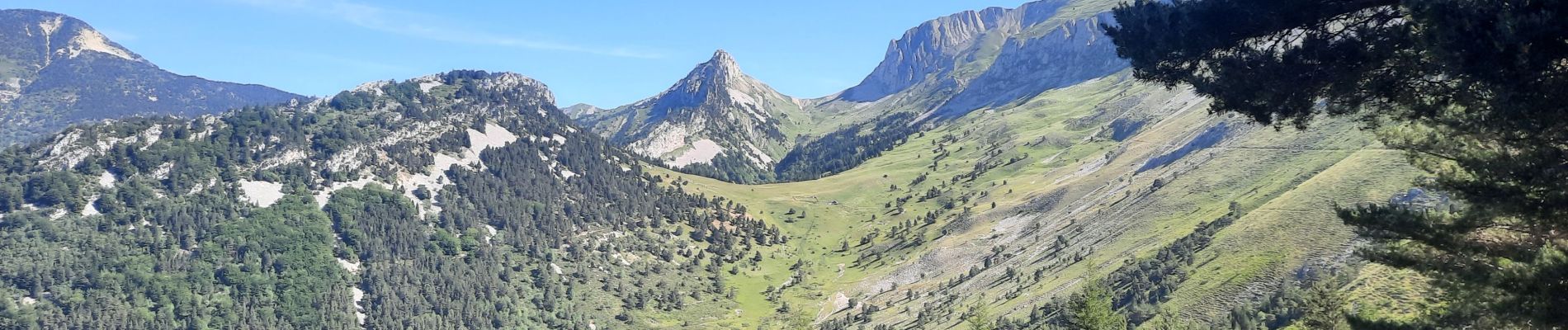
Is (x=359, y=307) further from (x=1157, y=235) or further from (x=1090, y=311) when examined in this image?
(x=1090, y=311)

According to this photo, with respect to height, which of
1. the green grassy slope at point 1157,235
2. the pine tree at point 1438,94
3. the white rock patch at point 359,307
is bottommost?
the white rock patch at point 359,307

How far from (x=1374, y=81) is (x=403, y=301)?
202328 millimetres

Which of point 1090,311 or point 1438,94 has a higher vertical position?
point 1438,94

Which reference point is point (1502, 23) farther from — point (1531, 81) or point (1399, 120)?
point (1399, 120)

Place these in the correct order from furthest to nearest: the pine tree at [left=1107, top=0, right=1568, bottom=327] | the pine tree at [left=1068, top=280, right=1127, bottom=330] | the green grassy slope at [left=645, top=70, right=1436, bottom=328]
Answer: the green grassy slope at [left=645, top=70, right=1436, bottom=328]
the pine tree at [left=1068, top=280, right=1127, bottom=330]
the pine tree at [left=1107, top=0, right=1568, bottom=327]

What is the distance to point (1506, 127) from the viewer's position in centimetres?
1842

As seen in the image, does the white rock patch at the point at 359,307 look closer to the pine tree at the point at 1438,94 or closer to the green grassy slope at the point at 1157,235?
the green grassy slope at the point at 1157,235

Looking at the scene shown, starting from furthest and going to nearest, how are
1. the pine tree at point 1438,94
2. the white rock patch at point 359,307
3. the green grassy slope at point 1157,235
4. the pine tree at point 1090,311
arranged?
the white rock patch at point 359,307, the green grassy slope at point 1157,235, the pine tree at point 1090,311, the pine tree at point 1438,94

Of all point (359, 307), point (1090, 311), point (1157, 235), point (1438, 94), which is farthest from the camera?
point (359, 307)

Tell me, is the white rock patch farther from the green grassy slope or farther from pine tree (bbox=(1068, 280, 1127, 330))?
pine tree (bbox=(1068, 280, 1127, 330))

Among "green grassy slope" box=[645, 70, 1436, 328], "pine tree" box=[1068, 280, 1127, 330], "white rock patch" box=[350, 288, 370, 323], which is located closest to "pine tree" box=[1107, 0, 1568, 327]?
"pine tree" box=[1068, 280, 1127, 330]

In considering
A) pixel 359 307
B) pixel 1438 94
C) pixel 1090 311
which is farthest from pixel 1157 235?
pixel 359 307

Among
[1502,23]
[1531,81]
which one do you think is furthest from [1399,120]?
[1502,23]

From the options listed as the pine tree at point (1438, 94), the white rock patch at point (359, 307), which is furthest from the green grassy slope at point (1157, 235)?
the white rock patch at point (359, 307)
